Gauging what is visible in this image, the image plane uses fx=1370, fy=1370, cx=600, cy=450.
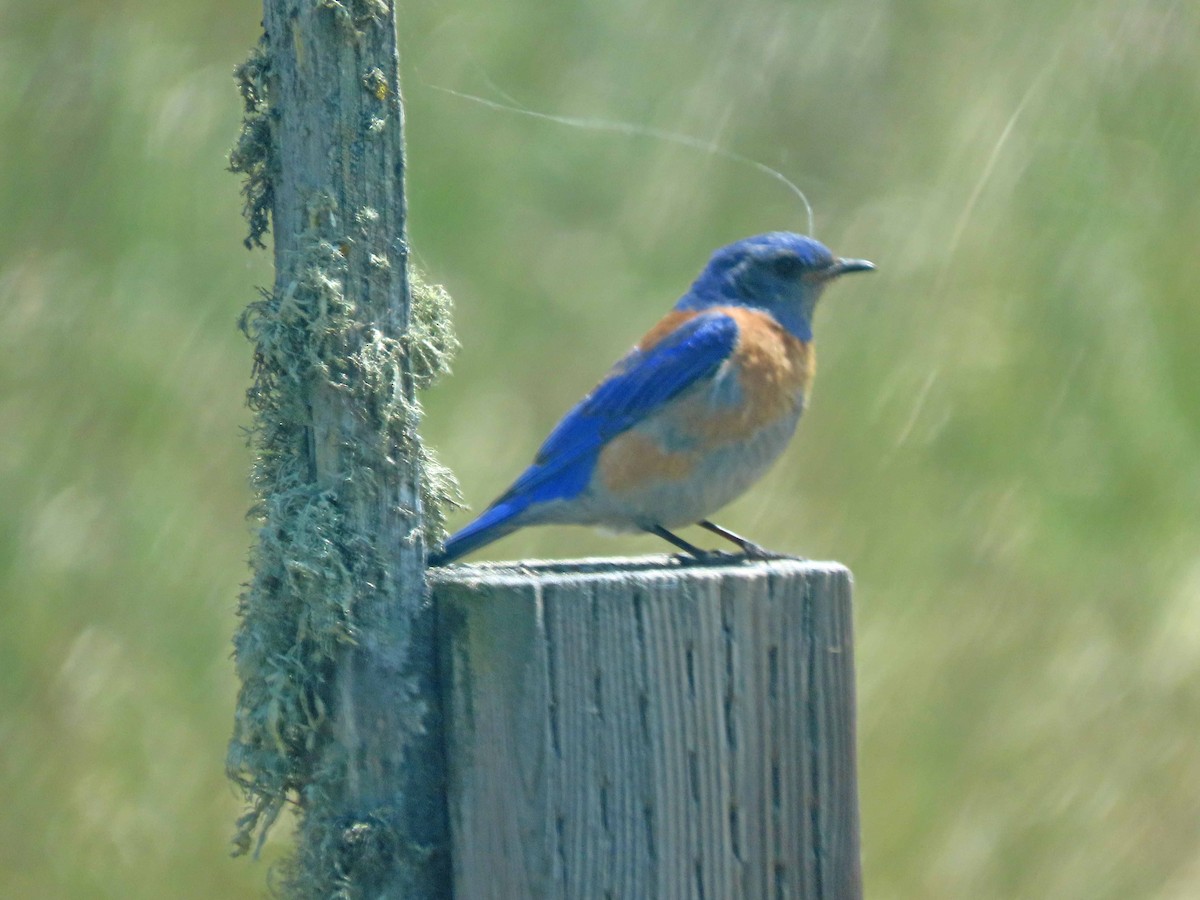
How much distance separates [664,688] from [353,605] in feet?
1.80

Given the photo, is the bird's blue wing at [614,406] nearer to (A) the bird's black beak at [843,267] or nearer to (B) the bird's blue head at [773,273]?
(B) the bird's blue head at [773,273]

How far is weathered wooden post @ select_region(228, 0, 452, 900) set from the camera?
2168 millimetres

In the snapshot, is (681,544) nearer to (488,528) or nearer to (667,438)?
(667,438)

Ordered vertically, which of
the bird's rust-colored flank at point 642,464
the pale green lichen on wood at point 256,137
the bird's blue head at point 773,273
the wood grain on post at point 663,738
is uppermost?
the bird's blue head at point 773,273

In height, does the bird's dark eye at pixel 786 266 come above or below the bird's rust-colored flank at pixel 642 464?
above

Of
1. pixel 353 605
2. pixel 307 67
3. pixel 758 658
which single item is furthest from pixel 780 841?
pixel 307 67

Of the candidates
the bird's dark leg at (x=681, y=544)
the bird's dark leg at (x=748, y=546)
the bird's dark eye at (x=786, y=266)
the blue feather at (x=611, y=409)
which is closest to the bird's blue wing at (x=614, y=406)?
the blue feather at (x=611, y=409)

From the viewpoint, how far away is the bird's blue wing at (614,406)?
3.15m

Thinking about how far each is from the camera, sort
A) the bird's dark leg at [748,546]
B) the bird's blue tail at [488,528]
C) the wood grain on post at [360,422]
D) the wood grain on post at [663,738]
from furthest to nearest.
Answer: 1. the bird's dark leg at [748,546]
2. the bird's blue tail at [488,528]
3. the wood grain on post at [360,422]
4. the wood grain on post at [663,738]

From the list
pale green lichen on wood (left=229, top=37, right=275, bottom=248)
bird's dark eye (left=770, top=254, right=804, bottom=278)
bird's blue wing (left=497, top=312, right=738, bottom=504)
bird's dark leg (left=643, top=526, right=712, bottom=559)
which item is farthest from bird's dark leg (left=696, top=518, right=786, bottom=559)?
pale green lichen on wood (left=229, top=37, right=275, bottom=248)

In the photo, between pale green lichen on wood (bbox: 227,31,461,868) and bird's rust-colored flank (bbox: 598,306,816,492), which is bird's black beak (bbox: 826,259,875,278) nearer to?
bird's rust-colored flank (bbox: 598,306,816,492)

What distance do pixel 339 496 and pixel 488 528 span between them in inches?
32.9

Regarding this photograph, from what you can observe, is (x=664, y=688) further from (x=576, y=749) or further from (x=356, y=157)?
(x=356, y=157)

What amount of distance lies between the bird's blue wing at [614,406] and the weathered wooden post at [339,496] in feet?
2.92
